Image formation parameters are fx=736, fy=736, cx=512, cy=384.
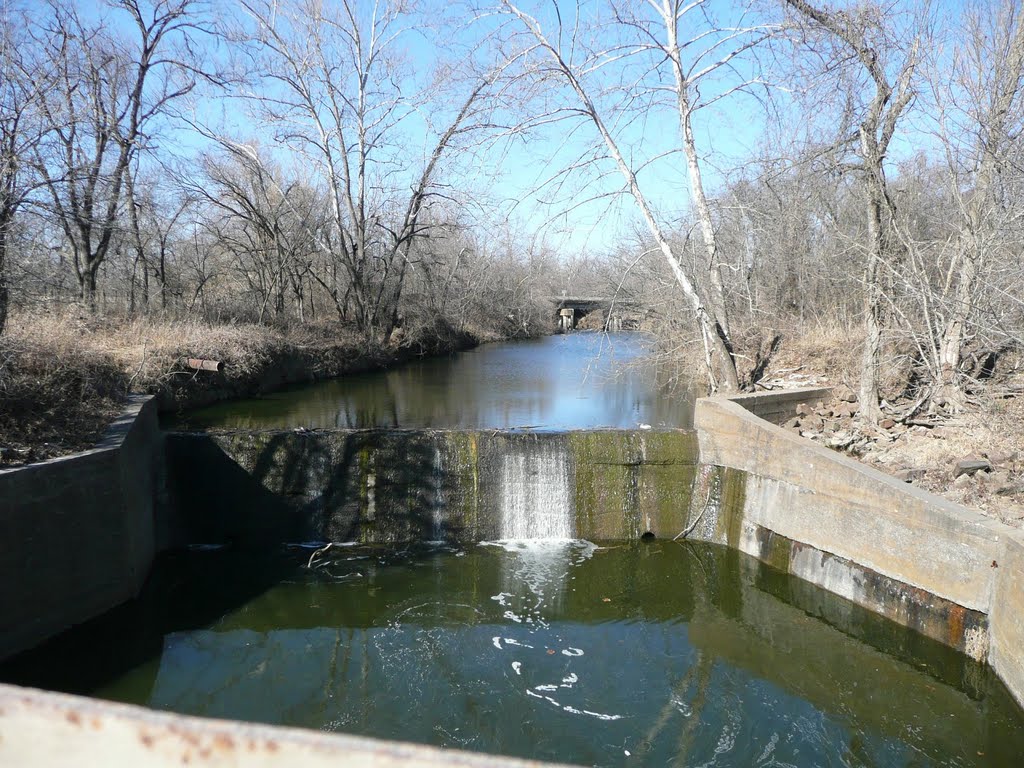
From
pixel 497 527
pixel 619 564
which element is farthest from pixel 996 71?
pixel 497 527

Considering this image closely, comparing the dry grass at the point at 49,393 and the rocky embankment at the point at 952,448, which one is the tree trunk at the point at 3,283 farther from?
the rocky embankment at the point at 952,448

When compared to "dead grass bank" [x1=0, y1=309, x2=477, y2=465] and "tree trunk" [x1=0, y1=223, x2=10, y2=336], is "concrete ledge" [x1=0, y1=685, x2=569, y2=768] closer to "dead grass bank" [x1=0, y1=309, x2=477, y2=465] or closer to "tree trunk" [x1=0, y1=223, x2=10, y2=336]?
"dead grass bank" [x1=0, y1=309, x2=477, y2=465]

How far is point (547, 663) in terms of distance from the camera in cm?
678

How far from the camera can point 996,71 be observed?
939 centimetres

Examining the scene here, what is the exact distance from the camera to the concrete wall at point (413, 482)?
31.2ft

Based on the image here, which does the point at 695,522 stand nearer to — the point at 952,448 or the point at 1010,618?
the point at 952,448

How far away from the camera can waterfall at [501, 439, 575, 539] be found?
9867 mm

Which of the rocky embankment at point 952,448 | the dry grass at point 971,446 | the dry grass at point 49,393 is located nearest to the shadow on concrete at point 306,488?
the dry grass at point 49,393

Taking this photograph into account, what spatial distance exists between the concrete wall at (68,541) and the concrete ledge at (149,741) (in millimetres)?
6320

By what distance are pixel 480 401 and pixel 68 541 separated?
910cm

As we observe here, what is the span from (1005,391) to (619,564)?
202 inches

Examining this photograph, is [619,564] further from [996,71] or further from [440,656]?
[996,71]

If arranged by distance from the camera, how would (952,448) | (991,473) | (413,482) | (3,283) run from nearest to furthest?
1. (991,473)
2. (952,448)
3. (3,283)
4. (413,482)

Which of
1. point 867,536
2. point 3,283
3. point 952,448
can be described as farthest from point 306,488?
point 952,448
